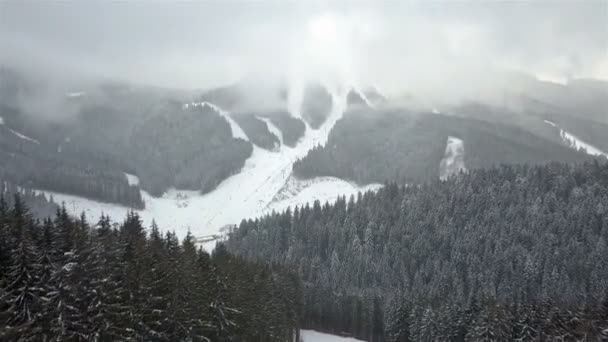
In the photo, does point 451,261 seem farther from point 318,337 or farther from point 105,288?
point 105,288

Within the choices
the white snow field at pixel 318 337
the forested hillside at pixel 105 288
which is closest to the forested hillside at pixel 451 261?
the white snow field at pixel 318 337

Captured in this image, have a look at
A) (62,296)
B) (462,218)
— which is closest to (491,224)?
(462,218)

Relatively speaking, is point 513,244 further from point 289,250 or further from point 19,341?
point 19,341

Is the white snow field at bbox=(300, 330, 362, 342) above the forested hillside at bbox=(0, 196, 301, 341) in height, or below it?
below

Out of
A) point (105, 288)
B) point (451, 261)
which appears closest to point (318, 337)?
point (451, 261)

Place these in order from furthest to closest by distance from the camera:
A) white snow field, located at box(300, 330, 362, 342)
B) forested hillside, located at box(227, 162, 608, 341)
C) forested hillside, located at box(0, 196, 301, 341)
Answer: forested hillside, located at box(227, 162, 608, 341), white snow field, located at box(300, 330, 362, 342), forested hillside, located at box(0, 196, 301, 341)

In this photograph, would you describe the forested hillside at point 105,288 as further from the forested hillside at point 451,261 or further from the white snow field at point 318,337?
the forested hillside at point 451,261

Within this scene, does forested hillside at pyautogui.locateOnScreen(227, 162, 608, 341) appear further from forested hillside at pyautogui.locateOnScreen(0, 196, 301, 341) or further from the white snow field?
forested hillside at pyautogui.locateOnScreen(0, 196, 301, 341)

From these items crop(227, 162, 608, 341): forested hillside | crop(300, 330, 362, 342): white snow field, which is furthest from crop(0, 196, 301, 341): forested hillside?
crop(227, 162, 608, 341): forested hillside
